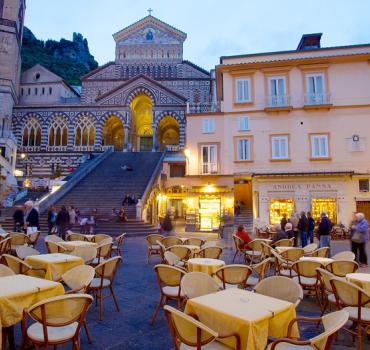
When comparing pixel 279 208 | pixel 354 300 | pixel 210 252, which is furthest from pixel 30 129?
pixel 354 300

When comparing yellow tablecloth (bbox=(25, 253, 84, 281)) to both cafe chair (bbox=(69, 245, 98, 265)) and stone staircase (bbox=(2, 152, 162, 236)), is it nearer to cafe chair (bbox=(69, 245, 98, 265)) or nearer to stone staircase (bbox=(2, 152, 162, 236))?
cafe chair (bbox=(69, 245, 98, 265))

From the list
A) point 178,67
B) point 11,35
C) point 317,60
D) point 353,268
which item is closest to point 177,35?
point 178,67

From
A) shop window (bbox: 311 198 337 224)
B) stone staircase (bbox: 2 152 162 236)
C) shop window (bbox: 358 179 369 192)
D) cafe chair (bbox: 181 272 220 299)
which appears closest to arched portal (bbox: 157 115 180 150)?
stone staircase (bbox: 2 152 162 236)

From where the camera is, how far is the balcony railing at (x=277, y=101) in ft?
66.7

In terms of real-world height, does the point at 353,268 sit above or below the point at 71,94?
below

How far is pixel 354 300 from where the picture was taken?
421 cm

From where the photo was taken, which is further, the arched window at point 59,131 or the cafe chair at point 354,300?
the arched window at point 59,131

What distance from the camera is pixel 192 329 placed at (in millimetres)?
3006

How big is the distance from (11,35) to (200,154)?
28.2m

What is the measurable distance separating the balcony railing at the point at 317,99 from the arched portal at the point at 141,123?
2117cm

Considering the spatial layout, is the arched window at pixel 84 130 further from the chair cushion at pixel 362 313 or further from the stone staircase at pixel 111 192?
the chair cushion at pixel 362 313

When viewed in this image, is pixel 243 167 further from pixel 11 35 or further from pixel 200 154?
pixel 11 35

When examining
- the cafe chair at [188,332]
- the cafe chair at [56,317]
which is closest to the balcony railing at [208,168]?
the cafe chair at [56,317]

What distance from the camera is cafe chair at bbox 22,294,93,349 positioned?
3.26m
